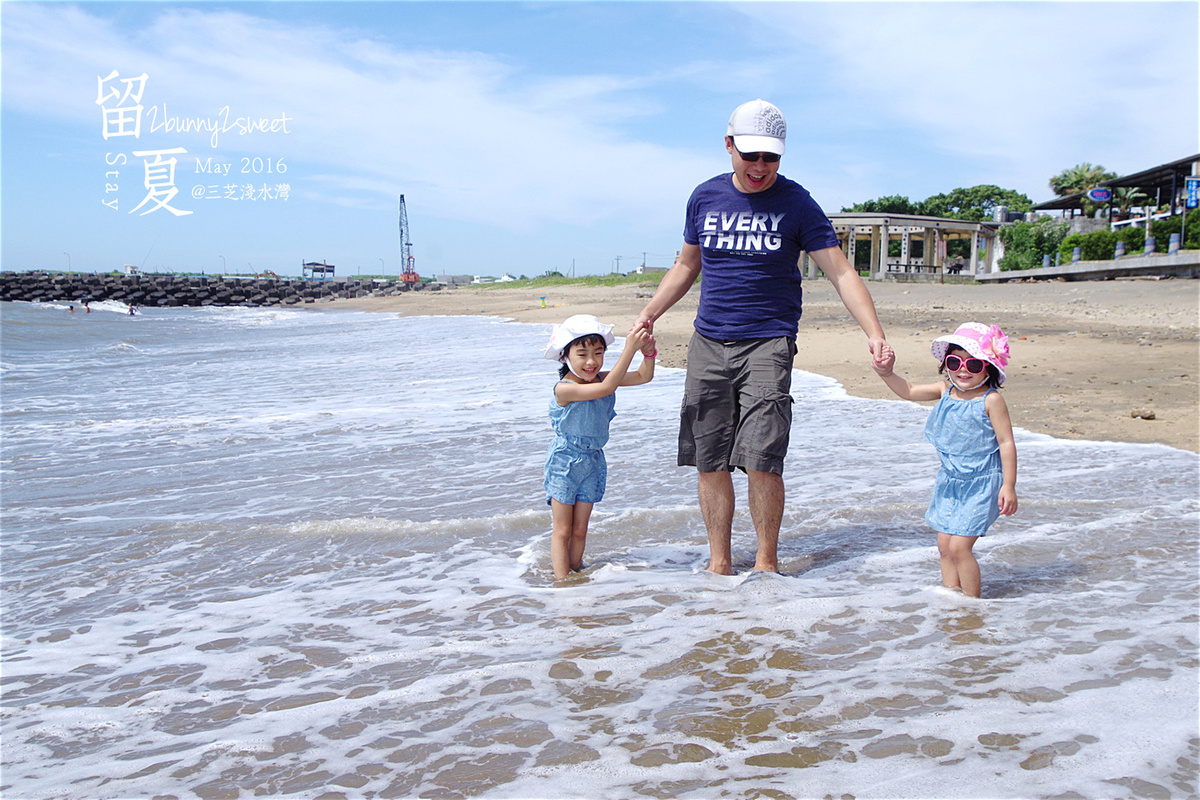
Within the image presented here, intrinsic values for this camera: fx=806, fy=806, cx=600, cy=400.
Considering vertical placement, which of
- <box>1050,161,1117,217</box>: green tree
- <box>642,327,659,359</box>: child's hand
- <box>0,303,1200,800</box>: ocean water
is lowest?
<box>0,303,1200,800</box>: ocean water

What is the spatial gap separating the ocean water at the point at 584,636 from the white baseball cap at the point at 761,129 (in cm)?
181

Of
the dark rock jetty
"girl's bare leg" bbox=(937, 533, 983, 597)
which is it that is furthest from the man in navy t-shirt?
the dark rock jetty

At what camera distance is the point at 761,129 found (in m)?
3.27

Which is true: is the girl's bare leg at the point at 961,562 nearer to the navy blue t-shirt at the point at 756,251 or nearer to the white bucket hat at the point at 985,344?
the white bucket hat at the point at 985,344

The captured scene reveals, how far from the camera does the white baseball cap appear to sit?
3258 mm

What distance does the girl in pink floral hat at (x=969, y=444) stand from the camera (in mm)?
3111

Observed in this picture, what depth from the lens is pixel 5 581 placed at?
3.78m

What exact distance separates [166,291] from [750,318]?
69.9m

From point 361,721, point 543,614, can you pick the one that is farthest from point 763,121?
point 361,721

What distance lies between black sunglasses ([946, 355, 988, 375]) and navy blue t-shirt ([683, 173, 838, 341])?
636 mm

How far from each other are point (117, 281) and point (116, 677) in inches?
3081

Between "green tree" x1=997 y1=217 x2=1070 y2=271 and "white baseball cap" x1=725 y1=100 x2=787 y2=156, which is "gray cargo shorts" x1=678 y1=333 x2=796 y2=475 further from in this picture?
"green tree" x1=997 y1=217 x2=1070 y2=271

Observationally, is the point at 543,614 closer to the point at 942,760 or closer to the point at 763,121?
the point at 942,760

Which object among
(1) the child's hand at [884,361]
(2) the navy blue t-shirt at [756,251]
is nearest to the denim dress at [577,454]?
(2) the navy blue t-shirt at [756,251]
